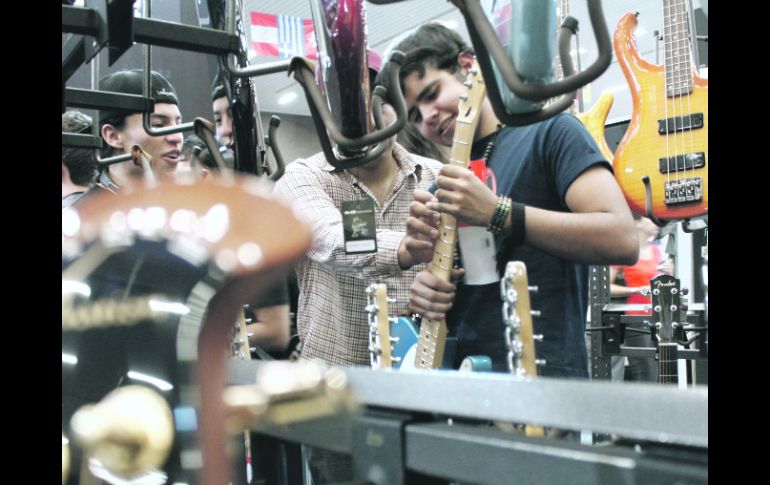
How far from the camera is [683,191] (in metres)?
1.75

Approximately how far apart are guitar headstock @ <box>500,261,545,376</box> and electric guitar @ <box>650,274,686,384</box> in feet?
4.36

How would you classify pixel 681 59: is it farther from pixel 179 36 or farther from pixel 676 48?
pixel 179 36

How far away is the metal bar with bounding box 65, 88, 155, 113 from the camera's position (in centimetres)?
99

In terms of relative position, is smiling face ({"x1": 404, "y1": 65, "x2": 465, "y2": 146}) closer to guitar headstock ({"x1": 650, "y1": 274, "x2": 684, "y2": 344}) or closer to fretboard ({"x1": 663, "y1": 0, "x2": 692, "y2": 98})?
fretboard ({"x1": 663, "y1": 0, "x2": 692, "y2": 98})

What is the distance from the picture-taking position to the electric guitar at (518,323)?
87 cm

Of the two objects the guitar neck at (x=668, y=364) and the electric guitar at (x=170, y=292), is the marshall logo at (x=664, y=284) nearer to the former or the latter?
the guitar neck at (x=668, y=364)

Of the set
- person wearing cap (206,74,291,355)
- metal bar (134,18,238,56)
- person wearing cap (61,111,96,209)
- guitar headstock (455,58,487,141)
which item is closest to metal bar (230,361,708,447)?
metal bar (134,18,238,56)

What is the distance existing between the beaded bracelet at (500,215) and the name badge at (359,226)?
158mm

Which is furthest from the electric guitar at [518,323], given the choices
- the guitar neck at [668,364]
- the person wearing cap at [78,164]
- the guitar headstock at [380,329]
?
the guitar neck at [668,364]

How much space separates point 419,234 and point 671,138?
1061mm

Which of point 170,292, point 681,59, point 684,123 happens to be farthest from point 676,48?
point 170,292

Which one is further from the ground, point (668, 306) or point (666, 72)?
point (666, 72)
